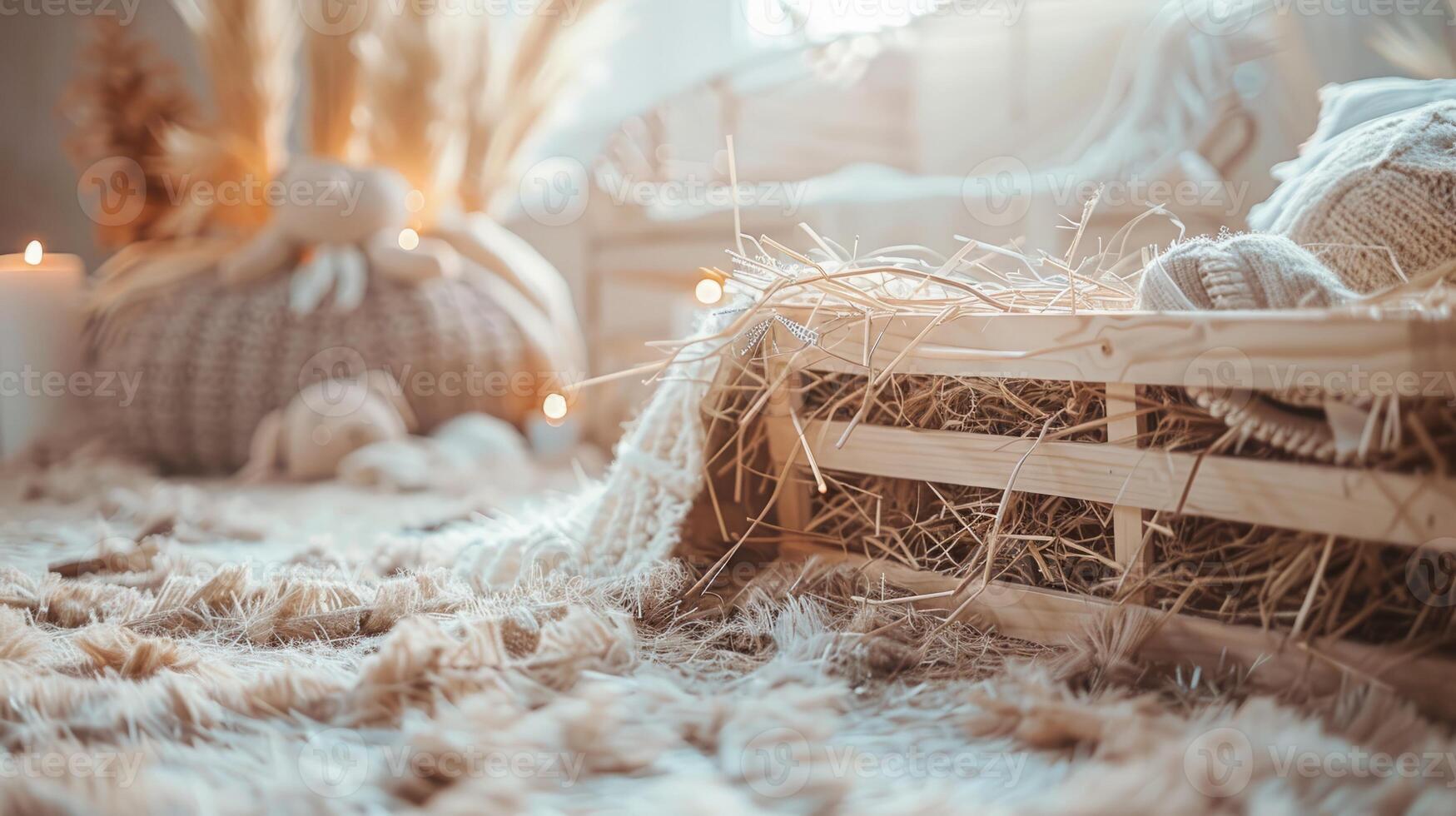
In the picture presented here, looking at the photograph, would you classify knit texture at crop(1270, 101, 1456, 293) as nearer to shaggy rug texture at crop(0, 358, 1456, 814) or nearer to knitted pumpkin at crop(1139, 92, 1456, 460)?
knitted pumpkin at crop(1139, 92, 1456, 460)

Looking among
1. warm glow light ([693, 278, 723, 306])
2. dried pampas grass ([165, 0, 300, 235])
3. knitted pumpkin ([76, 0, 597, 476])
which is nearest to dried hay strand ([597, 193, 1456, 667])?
warm glow light ([693, 278, 723, 306])

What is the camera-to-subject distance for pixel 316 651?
0.80 metres

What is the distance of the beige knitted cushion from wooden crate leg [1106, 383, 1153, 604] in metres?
1.37

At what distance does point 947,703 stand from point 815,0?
2.02m

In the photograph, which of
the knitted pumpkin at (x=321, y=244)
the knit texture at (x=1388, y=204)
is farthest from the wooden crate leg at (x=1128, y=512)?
the knitted pumpkin at (x=321, y=244)

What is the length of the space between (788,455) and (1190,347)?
0.38 metres

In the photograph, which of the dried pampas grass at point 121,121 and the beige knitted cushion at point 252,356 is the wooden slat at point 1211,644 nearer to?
the beige knitted cushion at point 252,356

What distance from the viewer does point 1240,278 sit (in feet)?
2.25

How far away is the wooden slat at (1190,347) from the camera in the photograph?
0.57 metres

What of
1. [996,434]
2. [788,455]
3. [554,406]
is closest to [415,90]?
[554,406]

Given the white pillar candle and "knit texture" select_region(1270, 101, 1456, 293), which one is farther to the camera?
the white pillar candle

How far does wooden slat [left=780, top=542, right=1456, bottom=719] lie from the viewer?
597 millimetres

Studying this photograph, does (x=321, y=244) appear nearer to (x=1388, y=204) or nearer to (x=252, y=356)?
(x=252, y=356)

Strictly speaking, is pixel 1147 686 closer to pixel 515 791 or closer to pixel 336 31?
pixel 515 791
